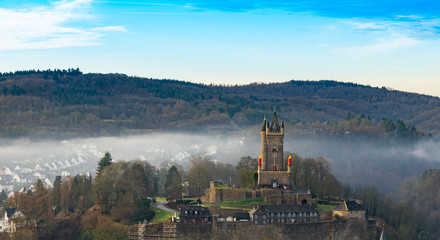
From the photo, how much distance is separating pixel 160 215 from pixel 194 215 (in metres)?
6.36

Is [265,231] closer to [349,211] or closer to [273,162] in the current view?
[349,211]

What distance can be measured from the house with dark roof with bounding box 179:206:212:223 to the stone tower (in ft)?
42.8

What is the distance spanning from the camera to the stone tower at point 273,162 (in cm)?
10462

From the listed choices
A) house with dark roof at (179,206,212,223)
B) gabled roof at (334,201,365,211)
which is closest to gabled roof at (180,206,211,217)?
house with dark roof at (179,206,212,223)

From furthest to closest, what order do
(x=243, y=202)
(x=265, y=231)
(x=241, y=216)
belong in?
(x=243, y=202) → (x=241, y=216) → (x=265, y=231)

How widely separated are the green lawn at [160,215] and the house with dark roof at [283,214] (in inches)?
357

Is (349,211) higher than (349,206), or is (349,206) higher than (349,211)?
(349,206)

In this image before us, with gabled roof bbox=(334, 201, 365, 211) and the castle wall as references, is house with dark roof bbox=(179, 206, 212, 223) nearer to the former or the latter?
the castle wall

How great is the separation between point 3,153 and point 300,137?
60.6 meters

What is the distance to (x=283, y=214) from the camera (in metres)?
94.3

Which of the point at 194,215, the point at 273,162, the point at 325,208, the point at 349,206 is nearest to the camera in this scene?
the point at 194,215

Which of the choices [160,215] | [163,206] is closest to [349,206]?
[160,215]

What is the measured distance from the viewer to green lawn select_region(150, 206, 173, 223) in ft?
313

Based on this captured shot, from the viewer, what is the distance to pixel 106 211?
332 ft
